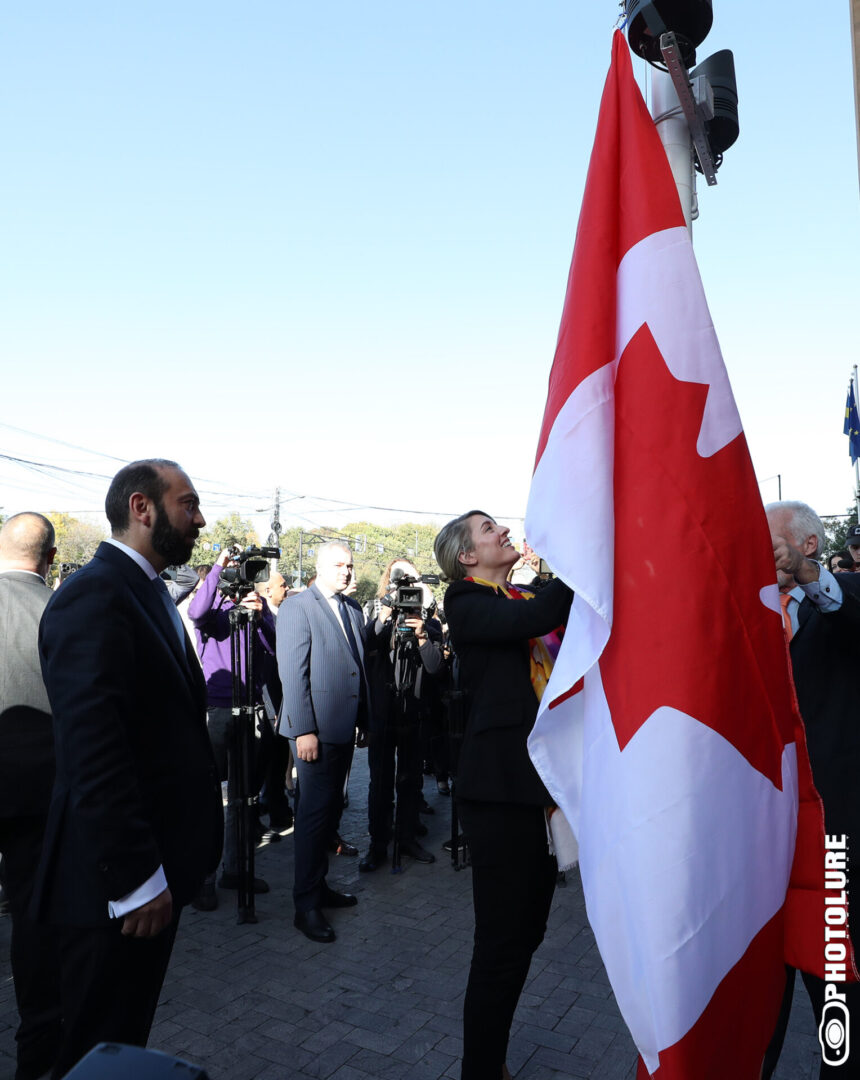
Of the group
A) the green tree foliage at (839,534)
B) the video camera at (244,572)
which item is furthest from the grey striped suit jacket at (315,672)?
the green tree foliage at (839,534)

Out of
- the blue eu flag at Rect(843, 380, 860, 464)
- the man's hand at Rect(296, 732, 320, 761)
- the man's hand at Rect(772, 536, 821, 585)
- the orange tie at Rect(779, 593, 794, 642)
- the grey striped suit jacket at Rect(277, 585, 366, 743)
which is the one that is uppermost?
the blue eu flag at Rect(843, 380, 860, 464)

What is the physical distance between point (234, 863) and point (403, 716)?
58.8 inches

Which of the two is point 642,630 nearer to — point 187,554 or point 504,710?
point 504,710

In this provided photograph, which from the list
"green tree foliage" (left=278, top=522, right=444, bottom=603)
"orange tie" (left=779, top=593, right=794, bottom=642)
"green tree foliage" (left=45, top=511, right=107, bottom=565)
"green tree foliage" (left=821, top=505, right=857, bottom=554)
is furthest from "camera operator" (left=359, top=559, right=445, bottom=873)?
"green tree foliage" (left=278, top=522, right=444, bottom=603)

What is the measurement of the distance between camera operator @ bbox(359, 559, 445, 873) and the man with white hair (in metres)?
3.24

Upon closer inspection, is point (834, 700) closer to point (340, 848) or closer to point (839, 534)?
point (340, 848)

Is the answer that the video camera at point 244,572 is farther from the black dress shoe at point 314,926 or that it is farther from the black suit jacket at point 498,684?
the black suit jacket at point 498,684

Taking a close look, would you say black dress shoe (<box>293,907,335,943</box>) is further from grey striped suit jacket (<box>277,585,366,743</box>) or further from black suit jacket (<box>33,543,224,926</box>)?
black suit jacket (<box>33,543,224,926</box>)

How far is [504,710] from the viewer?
Answer: 8.82 ft

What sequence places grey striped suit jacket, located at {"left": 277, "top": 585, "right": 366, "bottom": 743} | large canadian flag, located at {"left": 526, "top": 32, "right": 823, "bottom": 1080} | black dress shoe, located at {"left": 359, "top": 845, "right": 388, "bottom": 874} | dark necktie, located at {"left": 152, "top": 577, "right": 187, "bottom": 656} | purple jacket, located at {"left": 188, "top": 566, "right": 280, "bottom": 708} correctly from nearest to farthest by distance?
large canadian flag, located at {"left": 526, "top": 32, "right": 823, "bottom": 1080}
dark necktie, located at {"left": 152, "top": 577, "right": 187, "bottom": 656}
grey striped suit jacket, located at {"left": 277, "top": 585, "right": 366, "bottom": 743}
purple jacket, located at {"left": 188, "top": 566, "right": 280, "bottom": 708}
black dress shoe, located at {"left": 359, "top": 845, "right": 388, "bottom": 874}

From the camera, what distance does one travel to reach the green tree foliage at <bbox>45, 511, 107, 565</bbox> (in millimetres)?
56094

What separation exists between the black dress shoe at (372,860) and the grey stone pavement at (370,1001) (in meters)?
0.46

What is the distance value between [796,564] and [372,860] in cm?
397

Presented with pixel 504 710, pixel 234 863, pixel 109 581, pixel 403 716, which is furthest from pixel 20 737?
pixel 403 716
